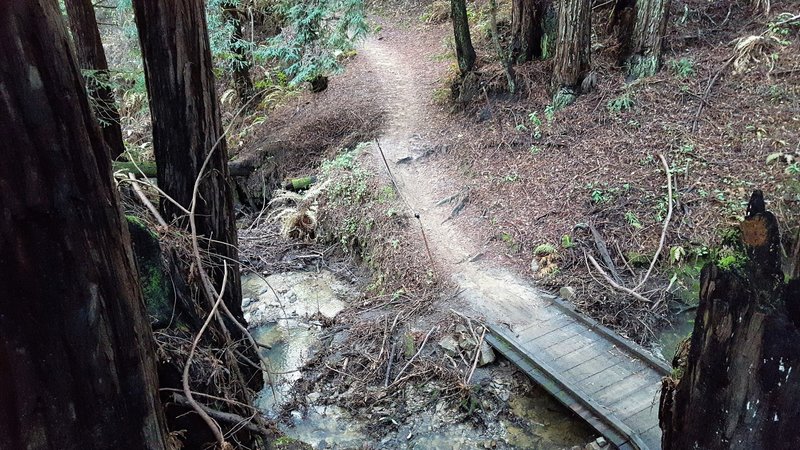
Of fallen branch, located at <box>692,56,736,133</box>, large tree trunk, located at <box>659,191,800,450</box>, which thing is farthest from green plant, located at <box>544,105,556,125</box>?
large tree trunk, located at <box>659,191,800,450</box>

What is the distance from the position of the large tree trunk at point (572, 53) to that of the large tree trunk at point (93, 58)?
7.54 metres

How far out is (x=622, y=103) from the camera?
31.1ft

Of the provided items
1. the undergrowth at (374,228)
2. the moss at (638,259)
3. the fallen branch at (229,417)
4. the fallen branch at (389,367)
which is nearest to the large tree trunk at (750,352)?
the fallen branch at (229,417)

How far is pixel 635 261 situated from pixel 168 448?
21.0 feet

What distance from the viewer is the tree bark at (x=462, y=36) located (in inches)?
443

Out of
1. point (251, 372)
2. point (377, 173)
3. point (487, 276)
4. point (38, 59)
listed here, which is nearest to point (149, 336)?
point (38, 59)

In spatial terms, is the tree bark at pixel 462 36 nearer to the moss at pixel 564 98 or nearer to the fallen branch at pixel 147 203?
the moss at pixel 564 98

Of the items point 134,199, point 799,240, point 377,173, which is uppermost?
point 799,240

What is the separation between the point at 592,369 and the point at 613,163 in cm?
390

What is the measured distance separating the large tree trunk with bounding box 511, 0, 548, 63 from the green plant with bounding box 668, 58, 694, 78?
113 inches

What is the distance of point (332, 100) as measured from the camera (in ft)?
47.1

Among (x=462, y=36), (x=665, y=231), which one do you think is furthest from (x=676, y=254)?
(x=462, y=36)

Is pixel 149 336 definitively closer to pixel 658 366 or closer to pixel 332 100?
pixel 658 366

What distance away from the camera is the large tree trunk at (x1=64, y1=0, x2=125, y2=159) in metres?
7.67
